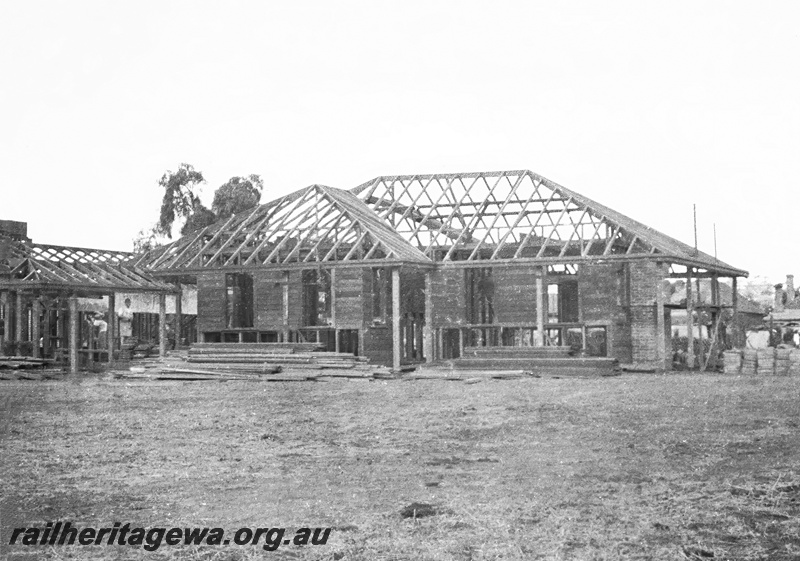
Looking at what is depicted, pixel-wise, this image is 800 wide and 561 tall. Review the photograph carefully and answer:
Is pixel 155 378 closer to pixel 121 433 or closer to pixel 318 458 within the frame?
pixel 121 433

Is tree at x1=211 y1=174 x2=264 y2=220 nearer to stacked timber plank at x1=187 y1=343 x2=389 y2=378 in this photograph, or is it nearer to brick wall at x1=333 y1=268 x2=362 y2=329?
brick wall at x1=333 y1=268 x2=362 y2=329

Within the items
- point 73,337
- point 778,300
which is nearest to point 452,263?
point 73,337

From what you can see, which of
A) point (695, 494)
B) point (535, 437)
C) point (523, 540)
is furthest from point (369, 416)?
point (523, 540)

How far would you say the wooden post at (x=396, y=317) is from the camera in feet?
108

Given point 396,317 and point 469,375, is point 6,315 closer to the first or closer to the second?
point 396,317

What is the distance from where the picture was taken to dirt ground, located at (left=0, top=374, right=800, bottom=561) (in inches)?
341

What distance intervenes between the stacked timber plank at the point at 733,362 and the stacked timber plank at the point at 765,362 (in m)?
0.60

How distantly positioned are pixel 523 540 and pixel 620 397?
14024 mm

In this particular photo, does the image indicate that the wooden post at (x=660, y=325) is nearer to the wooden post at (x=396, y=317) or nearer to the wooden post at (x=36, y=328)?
the wooden post at (x=396, y=317)

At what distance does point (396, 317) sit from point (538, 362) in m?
5.06

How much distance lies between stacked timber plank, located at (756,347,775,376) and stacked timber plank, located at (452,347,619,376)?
13.6 feet

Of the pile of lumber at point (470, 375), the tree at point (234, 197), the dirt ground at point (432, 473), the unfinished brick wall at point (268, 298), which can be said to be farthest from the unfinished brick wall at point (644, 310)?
the tree at point (234, 197)

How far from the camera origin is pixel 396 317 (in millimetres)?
33219

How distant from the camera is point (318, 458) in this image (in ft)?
44.3
